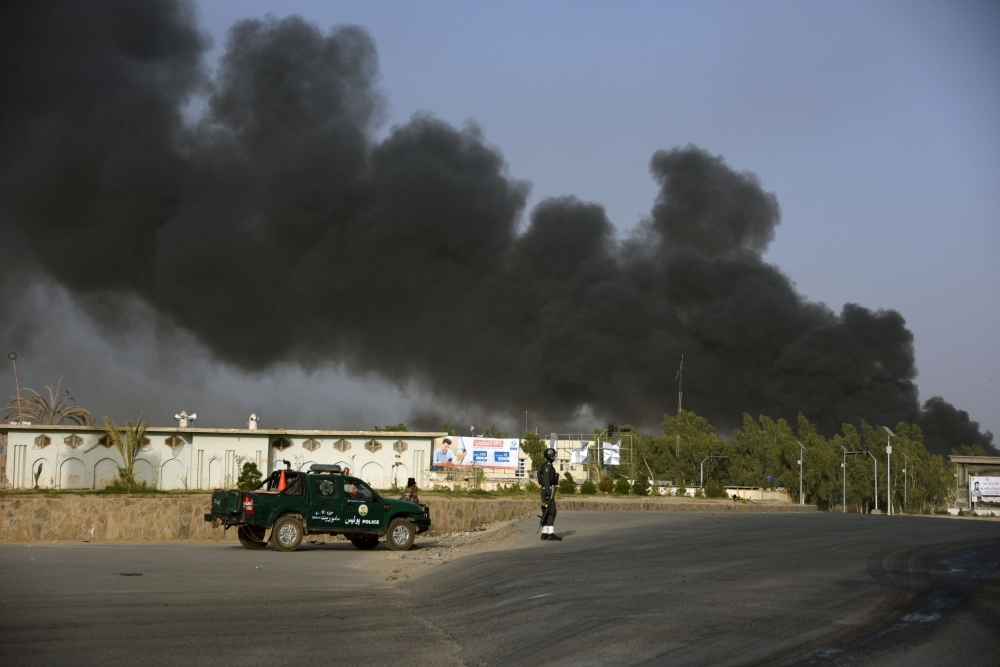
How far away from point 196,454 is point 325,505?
70.5ft

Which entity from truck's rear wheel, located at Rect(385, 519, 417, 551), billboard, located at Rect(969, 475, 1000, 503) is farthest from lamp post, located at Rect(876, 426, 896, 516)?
truck's rear wheel, located at Rect(385, 519, 417, 551)

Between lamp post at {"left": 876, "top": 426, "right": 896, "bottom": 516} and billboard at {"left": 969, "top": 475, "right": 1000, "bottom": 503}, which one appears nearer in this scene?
lamp post at {"left": 876, "top": 426, "right": 896, "bottom": 516}

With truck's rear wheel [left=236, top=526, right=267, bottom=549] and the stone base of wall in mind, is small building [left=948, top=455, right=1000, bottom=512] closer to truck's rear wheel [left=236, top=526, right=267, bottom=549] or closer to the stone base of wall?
the stone base of wall

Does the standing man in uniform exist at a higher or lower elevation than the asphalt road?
higher

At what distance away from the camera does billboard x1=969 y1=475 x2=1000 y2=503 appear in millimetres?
74312

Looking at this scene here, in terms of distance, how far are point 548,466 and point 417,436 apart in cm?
2278

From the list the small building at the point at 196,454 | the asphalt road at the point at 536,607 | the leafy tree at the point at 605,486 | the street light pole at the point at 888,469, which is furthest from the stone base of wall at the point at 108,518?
the street light pole at the point at 888,469

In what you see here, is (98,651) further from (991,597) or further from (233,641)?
(991,597)

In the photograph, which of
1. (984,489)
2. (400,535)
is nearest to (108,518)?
(400,535)

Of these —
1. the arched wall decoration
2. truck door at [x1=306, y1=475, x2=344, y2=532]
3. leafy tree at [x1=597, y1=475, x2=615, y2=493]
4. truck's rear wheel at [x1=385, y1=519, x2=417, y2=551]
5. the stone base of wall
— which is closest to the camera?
truck door at [x1=306, y1=475, x2=344, y2=532]

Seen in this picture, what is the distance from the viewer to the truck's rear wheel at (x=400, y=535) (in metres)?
17.6

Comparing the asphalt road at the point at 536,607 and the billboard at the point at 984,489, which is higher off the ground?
the asphalt road at the point at 536,607

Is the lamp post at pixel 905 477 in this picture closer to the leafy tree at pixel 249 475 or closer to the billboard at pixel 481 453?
the billboard at pixel 481 453

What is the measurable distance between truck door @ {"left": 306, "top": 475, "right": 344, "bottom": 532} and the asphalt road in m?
1.90
